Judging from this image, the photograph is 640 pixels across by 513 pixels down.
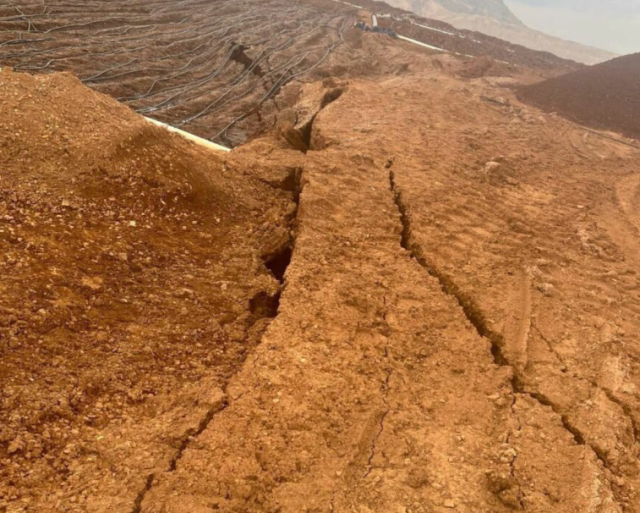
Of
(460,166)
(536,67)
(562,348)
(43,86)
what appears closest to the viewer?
(562,348)

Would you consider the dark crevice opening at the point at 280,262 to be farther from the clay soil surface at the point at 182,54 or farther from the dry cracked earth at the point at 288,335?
the clay soil surface at the point at 182,54

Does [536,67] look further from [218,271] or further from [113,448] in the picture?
[113,448]

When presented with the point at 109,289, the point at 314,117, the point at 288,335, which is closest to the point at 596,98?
the point at 314,117

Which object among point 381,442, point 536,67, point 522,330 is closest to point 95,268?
point 381,442

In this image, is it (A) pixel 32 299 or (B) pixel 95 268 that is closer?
(A) pixel 32 299

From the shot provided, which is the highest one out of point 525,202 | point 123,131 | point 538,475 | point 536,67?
point 536,67

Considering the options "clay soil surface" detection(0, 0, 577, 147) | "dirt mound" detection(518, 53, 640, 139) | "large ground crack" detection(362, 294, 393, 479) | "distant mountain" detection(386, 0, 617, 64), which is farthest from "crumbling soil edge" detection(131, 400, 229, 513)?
"distant mountain" detection(386, 0, 617, 64)

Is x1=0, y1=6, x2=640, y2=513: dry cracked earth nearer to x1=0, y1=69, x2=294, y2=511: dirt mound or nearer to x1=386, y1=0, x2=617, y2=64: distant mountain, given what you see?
x1=0, y1=69, x2=294, y2=511: dirt mound
